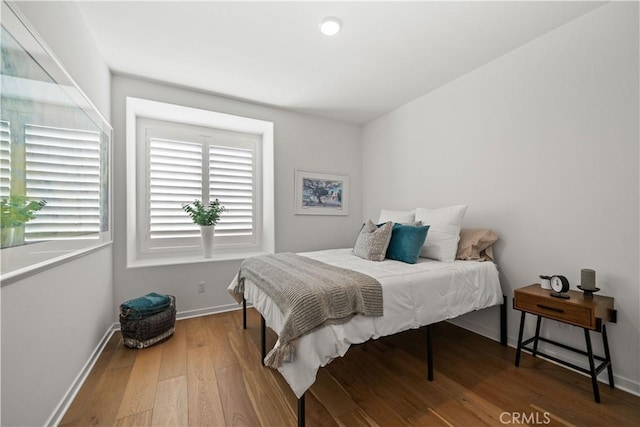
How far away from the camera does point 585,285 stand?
5.78ft

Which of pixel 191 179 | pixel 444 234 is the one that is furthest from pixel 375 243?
pixel 191 179

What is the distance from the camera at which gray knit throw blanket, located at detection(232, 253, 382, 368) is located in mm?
1302

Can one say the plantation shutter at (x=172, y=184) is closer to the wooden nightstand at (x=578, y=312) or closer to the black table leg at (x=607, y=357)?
the wooden nightstand at (x=578, y=312)

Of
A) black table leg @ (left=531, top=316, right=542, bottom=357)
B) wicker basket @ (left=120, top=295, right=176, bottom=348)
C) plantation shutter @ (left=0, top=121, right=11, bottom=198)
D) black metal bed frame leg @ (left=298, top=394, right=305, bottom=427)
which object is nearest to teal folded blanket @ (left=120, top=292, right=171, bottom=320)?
wicker basket @ (left=120, top=295, right=176, bottom=348)

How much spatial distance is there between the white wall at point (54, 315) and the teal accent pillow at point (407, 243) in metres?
2.32

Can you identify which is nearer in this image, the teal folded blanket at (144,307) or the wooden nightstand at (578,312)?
the wooden nightstand at (578,312)

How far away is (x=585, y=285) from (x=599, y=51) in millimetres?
1642

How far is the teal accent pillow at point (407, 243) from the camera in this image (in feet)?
7.45

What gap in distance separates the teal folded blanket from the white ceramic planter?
2.53ft

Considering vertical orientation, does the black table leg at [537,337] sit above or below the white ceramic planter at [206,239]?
below

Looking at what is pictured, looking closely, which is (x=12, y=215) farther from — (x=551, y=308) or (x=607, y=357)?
(x=607, y=357)

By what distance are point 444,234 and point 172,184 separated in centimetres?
315

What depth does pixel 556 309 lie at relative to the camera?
174 cm

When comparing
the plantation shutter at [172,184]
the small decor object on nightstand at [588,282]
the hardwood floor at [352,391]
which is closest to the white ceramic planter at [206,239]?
the plantation shutter at [172,184]
